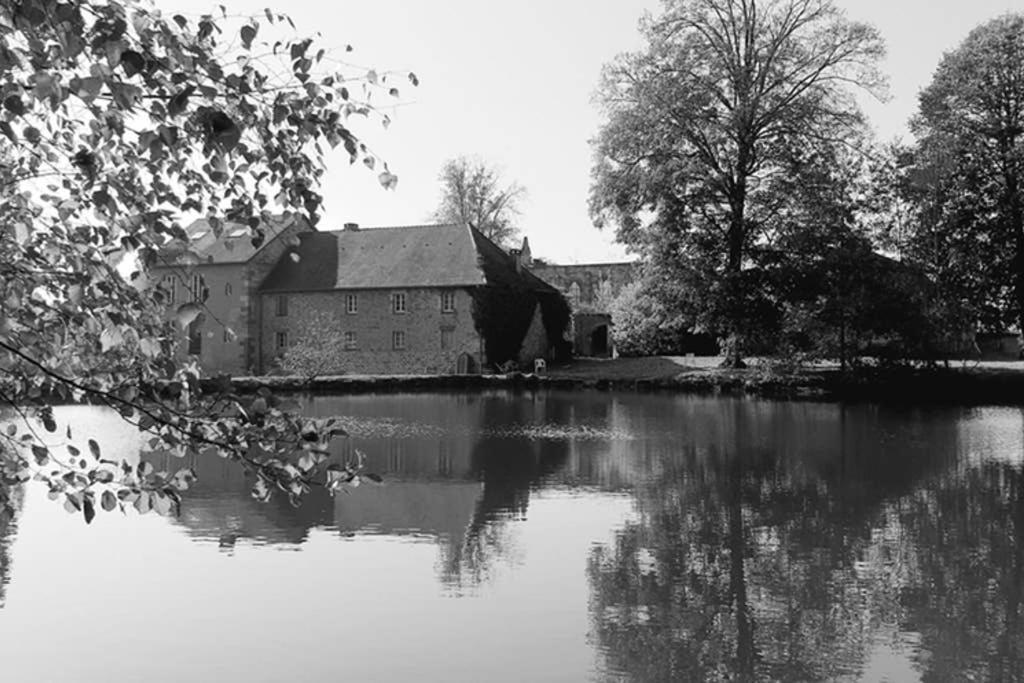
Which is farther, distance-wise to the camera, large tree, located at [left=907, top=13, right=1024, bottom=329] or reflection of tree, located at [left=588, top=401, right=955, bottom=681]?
large tree, located at [left=907, top=13, right=1024, bottom=329]

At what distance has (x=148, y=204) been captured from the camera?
2850mm

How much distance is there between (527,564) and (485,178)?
4610 centimetres

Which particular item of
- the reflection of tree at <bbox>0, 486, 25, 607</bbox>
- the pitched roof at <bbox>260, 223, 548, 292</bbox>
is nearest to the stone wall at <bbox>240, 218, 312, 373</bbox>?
the pitched roof at <bbox>260, 223, 548, 292</bbox>

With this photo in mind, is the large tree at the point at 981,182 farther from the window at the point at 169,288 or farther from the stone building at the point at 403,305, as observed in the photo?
the window at the point at 169,288

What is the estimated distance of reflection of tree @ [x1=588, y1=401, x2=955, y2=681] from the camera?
638cm

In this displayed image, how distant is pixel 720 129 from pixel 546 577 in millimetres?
25394

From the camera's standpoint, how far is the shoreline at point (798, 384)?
1166 inches

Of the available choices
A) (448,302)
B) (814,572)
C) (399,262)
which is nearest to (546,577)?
(814,572)

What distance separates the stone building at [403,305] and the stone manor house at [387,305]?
40mm

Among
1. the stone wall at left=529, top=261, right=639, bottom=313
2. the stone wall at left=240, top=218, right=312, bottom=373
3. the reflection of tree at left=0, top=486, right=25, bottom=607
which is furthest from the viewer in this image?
the stone wall at left=529, top=261, right=639, bottom=313

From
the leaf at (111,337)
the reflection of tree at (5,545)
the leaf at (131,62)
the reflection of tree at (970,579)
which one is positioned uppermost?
the leaf at (131,62)

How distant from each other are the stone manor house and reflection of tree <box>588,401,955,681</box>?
2269 centimetres

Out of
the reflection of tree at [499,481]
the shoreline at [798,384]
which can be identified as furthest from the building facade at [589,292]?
the reflection of tree at [499,481]

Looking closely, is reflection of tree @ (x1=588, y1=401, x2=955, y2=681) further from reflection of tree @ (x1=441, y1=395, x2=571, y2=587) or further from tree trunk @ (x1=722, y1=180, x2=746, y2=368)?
tree trunk @ (x1=722, y1=180, x2=746, y2=368)
